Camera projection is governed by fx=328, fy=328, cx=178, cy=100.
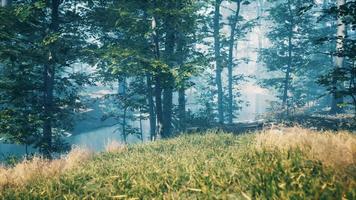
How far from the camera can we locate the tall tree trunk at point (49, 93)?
→ 1407cm

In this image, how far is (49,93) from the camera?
14867 mm

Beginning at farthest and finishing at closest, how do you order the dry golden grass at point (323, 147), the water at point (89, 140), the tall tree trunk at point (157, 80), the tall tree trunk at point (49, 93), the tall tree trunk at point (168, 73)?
the water at point (89, 140), the tall tree trunk at point (168, 73), the tall tree trunk at point (157, 80), the tall tree trunk at point (49, 93), the dry golden grass at point (323, 147)

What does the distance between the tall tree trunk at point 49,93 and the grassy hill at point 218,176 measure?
4.56 meters

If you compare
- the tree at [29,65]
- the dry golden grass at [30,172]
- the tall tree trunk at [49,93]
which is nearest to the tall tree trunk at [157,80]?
the tree at [29,65]

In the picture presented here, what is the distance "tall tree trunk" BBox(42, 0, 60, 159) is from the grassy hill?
4557 mm

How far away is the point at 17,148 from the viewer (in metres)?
29.8

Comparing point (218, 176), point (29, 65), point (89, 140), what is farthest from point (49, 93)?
point (89, 140)

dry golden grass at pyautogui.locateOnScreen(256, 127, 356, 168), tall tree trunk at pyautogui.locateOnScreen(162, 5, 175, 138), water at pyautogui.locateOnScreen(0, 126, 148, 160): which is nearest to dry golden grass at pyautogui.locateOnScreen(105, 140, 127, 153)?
tall tree trunk at pyautogui.locateOnScreen(162, 5, 175, 138)

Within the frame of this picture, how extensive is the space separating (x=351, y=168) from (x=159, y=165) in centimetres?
474

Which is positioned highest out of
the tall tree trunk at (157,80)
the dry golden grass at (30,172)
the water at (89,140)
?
the tall tree trunk at (157,80)

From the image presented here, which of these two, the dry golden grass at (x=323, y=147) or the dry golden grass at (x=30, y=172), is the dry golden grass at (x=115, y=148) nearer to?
the dry golden grass at (x=30, y=172)

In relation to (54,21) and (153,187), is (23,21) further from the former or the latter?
(153,187)

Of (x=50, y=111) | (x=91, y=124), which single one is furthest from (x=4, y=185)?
(x=91, y=124)

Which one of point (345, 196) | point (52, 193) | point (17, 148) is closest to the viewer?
point (345, 196)
